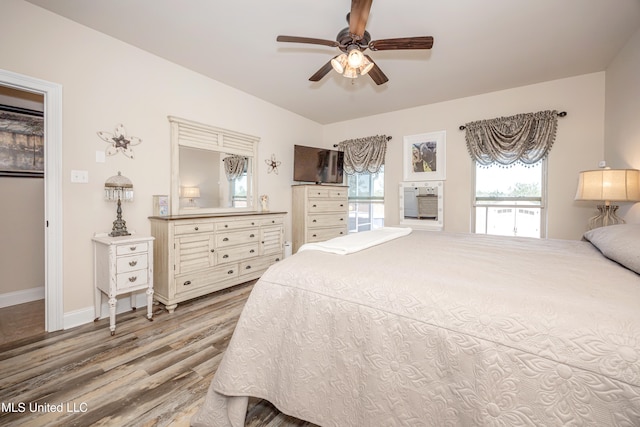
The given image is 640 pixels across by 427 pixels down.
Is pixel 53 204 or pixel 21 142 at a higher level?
pixel 21 142

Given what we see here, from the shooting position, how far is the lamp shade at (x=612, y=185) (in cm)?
214

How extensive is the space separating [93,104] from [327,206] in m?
Result: 3.24

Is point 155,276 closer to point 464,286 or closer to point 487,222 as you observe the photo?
point 464,286

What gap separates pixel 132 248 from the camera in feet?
7.62

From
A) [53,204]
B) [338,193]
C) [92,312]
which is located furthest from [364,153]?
[92,312]

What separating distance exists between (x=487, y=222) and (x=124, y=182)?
4609 mm

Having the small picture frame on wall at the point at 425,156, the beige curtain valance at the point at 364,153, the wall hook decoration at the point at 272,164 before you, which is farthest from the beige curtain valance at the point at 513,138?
the wall hook decoration at the point at 272,164

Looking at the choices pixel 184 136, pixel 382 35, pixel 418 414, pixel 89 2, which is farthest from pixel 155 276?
pixel 382 35

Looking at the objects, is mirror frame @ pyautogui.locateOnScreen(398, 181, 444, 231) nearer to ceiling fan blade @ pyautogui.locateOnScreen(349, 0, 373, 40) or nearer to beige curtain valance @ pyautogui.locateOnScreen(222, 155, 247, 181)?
beige curtain valance @ pyautogui.locateOnScreen(222, 155, 247, 181)

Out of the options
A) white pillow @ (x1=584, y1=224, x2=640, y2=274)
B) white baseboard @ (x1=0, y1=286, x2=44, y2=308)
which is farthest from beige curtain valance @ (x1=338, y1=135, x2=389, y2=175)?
white baseboard @ (x1=0, y1=286, x2=44, y2=308)

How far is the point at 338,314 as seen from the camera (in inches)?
42.6

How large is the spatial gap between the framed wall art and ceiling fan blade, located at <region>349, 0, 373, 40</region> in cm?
346

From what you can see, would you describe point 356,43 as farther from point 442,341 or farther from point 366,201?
point 366,201

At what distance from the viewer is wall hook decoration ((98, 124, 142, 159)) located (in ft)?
8.27
